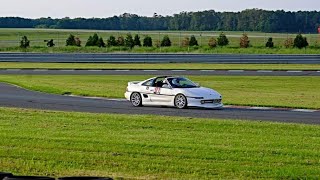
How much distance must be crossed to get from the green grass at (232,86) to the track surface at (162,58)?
1197 cm

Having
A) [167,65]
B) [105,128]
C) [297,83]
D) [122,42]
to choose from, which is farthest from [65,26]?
[105,128]

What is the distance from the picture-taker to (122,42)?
6950 cm

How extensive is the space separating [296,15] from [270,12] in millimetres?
4754

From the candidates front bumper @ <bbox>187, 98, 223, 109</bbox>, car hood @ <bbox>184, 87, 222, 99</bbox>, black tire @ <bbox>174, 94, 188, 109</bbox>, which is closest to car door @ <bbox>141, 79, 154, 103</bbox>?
black tire @ <bbox>174, 94, 188, 109</bbox>

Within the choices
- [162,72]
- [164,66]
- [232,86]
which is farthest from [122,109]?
[164,66]

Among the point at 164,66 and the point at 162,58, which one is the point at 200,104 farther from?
the point at 162,58

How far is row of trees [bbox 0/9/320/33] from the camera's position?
5389 inches

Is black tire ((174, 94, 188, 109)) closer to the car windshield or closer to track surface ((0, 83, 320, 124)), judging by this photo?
track surface ((0, 83, 320, 124))

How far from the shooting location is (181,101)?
2423 centimetres

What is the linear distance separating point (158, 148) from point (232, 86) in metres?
20.1

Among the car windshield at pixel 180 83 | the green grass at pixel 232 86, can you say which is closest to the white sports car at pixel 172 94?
the car windshield at pixel 180 83

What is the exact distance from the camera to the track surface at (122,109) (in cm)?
2084

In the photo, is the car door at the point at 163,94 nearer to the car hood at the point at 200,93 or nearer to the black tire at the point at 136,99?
the black tire at the point at 136,99

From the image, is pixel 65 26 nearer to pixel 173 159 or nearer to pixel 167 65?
pixel 167 65
